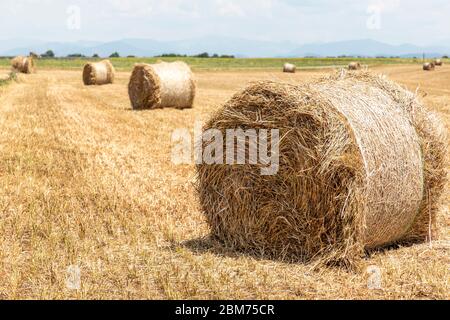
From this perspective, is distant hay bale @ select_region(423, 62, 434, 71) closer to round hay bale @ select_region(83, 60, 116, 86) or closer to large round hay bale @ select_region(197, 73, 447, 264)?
round hay bale @ select_region(83, 60, 116, 86)

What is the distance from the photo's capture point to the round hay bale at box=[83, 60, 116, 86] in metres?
29.7

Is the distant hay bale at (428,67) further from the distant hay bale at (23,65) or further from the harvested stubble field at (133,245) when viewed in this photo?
the harvested stubble field at (133,245)

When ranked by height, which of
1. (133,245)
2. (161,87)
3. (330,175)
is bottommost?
(133,245)

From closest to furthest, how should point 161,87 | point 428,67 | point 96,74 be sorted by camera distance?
1. point 161,87
2. point 96,74
3. point 428,67

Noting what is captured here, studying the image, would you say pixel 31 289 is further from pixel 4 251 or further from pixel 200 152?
pixel 200 152

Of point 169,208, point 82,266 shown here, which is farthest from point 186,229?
point 82,266

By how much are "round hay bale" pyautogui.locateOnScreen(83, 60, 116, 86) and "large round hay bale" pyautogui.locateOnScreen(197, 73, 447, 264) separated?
2452cm

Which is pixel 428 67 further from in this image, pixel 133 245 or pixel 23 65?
pixel 133 245

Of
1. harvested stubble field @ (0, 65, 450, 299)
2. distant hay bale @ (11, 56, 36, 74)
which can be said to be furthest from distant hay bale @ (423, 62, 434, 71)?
harvested stubble field @ (0, 65, 450, 299)

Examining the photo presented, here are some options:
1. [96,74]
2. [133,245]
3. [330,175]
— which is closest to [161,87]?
[133,245]

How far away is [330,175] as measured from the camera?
208 inches

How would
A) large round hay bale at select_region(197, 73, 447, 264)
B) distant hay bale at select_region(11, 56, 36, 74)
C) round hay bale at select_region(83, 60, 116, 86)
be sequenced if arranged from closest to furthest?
large round hay bale at select_region(197, 73, 447, 264) < round hay bale at select_region(83, 60, 116, 86) < distant hay bale at select_region(11, 56, 36, 74)

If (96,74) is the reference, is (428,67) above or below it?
above

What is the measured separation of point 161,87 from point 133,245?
40.2 ft
